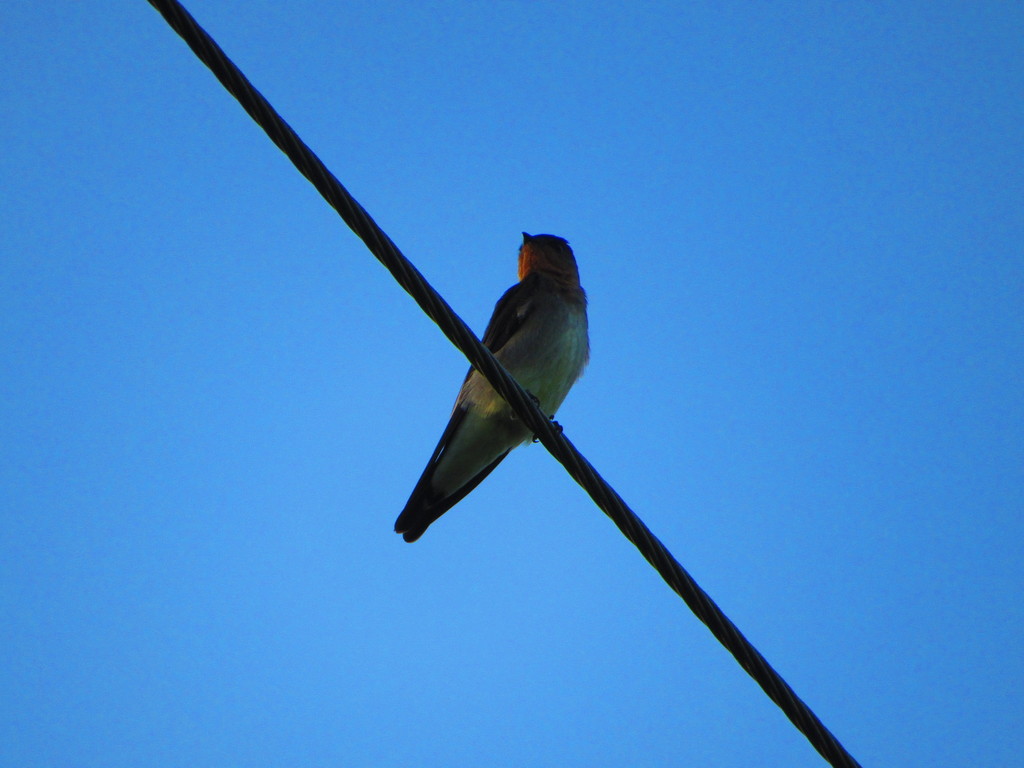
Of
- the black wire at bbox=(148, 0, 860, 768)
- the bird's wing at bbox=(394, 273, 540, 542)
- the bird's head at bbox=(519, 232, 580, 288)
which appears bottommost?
the black wire at bbox=(148, 0, 860, 768)

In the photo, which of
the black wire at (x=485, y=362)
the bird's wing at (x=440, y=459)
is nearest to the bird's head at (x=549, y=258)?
the bird's wing at (x=440, y=459)

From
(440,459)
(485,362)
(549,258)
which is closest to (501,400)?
(440,459)

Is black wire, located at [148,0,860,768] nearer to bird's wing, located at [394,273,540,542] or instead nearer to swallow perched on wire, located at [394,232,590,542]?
swallow perched on wire, located at [394,232,590,542]

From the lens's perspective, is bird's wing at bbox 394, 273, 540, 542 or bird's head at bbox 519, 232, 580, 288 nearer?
bird's wing at bbox 394, 273, 540, 542

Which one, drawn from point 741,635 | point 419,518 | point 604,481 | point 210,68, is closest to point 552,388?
point 419,518

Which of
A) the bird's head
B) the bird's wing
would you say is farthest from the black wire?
the bird's head

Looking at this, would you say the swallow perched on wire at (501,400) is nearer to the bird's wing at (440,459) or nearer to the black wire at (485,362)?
the bird's wing at (440,459)

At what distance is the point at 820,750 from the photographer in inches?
109

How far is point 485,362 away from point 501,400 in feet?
9.75

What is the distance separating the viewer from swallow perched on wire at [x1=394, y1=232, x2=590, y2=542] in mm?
6258

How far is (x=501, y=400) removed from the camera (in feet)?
20.1

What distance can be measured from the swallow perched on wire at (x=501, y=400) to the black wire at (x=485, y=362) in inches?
115

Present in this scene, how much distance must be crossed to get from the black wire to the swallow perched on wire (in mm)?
2931

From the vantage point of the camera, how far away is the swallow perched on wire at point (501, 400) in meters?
6.26
